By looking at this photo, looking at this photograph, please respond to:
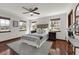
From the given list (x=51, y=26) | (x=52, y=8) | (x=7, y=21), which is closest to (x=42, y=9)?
(x=52, y=8)

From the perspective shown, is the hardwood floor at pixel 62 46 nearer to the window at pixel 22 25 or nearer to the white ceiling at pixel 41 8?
the white ceiling at pixel 41 8

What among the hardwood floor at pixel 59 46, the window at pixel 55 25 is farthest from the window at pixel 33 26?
the hardwood floor at pixel 59 46

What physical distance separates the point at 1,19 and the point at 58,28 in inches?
54.3

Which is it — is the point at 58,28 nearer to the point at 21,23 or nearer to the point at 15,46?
the point at 21,23

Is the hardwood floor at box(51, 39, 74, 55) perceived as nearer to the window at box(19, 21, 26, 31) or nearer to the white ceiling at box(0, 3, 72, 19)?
the white ceiling at box(0, 3, 72, 19)

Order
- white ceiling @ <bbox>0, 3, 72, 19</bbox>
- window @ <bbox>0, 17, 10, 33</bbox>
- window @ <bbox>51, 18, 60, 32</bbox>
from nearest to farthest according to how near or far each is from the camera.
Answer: white ceiling @ <bbox>0, 3, 72, 19</bbox>, window @ <bbox>0, 17, 10, 33</bbox>, window @ <bbox>51, 18, 60, 32</bbox>

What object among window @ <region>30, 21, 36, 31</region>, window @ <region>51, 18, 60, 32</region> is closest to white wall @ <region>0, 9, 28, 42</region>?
window @ <region>30, 21, 36, 31</region>

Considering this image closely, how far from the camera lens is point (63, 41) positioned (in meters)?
2.12

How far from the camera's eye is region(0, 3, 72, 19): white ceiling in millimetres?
1799

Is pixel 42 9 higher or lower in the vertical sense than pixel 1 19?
higher

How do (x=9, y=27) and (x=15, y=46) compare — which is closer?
(x=9, y=27)

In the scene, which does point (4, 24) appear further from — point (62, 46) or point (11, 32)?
point (62, 46)

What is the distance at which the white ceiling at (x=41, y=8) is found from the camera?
1.80m
